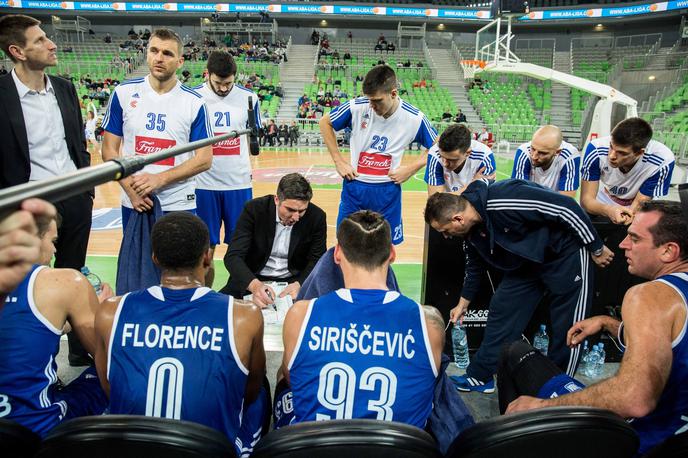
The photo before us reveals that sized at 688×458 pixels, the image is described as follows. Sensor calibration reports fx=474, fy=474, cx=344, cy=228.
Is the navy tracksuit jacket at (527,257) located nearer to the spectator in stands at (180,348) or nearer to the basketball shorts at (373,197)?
Result: the basketball shorts at (373,197)

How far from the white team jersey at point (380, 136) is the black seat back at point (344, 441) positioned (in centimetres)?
302

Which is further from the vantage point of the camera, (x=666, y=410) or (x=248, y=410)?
(x=248, y=410)

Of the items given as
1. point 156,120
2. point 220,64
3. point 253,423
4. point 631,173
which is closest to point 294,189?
point 156,120

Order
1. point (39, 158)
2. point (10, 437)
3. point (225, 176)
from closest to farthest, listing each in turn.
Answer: point (10, 437) → point (39, 158) → point (225, 176)

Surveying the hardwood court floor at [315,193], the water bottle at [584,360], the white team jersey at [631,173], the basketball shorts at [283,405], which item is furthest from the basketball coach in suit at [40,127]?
the white team jersey at [631,173]

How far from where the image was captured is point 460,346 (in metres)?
3.51

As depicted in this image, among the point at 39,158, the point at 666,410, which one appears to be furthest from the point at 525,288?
the point at 39,158

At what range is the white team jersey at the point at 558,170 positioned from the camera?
4.37 m

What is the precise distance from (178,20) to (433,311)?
33.8m

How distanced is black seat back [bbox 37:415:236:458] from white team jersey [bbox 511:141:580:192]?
3835 millimetres

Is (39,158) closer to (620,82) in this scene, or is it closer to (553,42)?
(620,82)

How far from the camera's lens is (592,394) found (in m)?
1.68

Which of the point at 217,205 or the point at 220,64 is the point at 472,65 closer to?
the point at 220,64

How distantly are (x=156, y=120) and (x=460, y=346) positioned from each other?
2.66m
